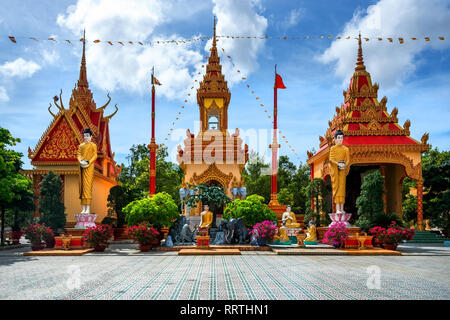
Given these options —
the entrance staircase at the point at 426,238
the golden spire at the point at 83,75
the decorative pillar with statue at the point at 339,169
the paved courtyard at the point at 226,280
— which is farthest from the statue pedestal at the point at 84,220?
the golden spire at the point at 83,75

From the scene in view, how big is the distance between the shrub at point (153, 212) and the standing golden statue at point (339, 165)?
24.5 ft

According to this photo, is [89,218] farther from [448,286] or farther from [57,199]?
[448,286]

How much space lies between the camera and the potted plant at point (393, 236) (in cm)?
1691

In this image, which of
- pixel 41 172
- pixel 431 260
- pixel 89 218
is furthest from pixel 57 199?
pixel 431 260

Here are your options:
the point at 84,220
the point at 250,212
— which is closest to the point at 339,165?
the point at 250,212

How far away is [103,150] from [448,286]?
28050 millimetres

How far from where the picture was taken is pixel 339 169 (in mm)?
20062

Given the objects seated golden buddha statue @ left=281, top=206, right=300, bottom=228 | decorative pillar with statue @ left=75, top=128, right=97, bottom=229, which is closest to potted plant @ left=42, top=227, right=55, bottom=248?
Result: decorative pillar with statue @ left=75, top=128, right=97, bottom=229

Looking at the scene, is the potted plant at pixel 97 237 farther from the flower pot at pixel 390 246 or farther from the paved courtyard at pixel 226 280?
the flower pot at pixel 390 246

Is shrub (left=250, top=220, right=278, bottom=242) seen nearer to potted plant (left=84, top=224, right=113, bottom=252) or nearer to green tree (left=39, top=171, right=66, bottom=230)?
potted plant (left=84, top=224, right=113, bottom=252)

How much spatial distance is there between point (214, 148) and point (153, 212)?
997 centimetres

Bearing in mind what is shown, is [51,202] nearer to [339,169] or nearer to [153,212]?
[153,212]

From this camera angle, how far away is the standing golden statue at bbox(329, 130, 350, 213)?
19.8 metres
